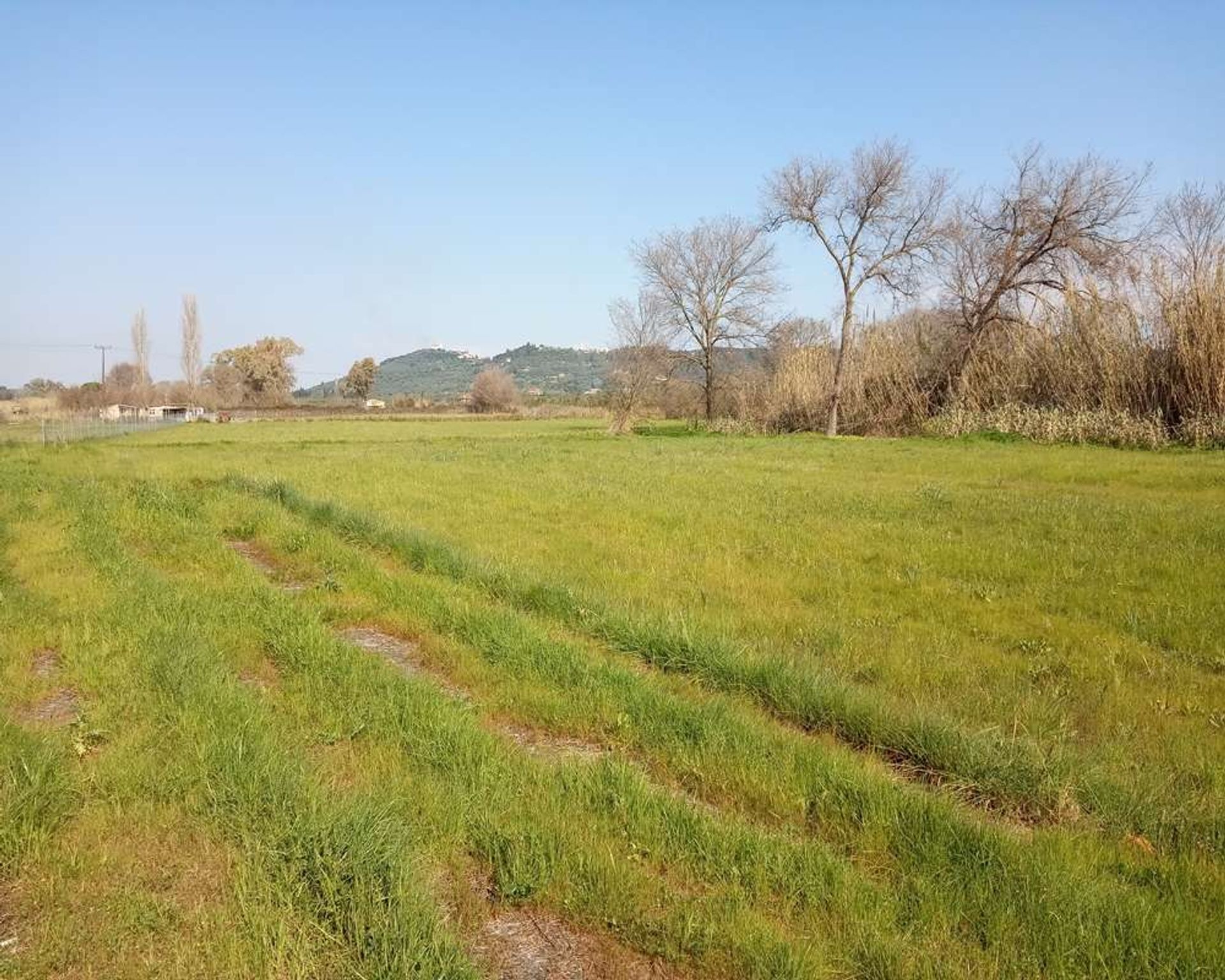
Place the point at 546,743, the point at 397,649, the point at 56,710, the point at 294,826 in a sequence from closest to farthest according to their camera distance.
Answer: the point at 294,826 → the point at 546,743 → the point at 56,710 → the point at 397,649

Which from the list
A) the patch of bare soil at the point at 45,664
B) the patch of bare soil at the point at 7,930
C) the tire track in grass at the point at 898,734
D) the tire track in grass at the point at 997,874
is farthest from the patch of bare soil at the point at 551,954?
the patch of bare soil at the point at 45,664

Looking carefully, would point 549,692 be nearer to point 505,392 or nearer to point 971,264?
point 971,264

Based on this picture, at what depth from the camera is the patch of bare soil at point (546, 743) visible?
13.7 feet

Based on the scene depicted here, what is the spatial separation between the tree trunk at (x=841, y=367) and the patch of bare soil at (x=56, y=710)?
112 ft

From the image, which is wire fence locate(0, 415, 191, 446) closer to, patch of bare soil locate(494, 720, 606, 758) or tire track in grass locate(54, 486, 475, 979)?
tire track in grass locate(54, 486, 475, 979)

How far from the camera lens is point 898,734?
13.9 feet

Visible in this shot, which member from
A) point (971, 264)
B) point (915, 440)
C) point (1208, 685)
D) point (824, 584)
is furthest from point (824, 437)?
point (1208, 685)

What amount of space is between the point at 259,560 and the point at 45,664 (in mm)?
4032

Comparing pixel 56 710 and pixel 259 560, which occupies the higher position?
pixel 259 560

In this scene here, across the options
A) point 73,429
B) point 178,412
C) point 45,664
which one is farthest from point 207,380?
point 45,664

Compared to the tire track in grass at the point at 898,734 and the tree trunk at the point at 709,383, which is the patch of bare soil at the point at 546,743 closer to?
the tire track in grass at the point at 898,734

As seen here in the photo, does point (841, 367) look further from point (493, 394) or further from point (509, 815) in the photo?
point (493, 394)

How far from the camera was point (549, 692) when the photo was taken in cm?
491

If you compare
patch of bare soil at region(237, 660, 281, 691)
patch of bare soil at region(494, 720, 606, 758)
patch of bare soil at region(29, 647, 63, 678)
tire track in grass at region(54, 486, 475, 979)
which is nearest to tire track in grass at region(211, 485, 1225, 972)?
patch of bare soil at region(494, 720, 606, 758)
